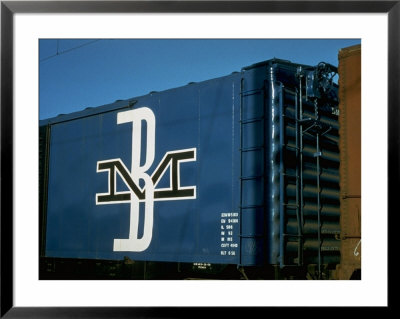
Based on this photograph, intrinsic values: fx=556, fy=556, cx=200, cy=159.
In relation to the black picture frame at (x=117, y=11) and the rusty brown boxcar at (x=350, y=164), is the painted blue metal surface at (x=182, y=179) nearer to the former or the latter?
the rusty brown boxcar at (x=350, y=164)

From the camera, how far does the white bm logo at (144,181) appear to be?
8984 mm

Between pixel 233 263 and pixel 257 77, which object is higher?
pixel 257 77

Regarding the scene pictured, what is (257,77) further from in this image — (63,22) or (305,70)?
(63,22)

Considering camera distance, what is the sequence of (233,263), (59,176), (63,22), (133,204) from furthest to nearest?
(59,176)
(133,204)
(233,263)
(63,22)

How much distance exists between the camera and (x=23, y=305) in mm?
5406

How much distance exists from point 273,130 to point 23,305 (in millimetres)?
4455

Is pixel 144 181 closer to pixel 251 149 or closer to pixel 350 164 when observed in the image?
pixel 251 149

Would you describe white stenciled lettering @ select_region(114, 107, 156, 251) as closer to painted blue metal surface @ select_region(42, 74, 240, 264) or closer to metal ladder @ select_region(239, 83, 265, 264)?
painted blue metal surface @ select_region(42, 74, 240, 264)

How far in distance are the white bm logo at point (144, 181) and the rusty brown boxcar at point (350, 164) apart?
271 centimetres

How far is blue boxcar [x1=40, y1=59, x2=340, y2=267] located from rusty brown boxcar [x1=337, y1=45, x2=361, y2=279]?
132cm

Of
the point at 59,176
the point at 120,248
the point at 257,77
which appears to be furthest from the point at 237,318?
the point at 59,176

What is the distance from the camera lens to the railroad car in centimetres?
822

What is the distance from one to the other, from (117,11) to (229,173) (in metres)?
3.74

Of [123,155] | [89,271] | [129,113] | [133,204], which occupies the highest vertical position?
[129,113]
